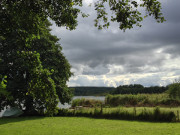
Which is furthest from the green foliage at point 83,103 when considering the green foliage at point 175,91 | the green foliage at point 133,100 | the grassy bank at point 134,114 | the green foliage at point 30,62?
the green foliage at point 175,91

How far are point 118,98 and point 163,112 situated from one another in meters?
14.4

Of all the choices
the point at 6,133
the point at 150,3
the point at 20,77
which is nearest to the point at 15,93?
the point at 20,77

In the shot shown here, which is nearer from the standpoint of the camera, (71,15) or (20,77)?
(71,15)

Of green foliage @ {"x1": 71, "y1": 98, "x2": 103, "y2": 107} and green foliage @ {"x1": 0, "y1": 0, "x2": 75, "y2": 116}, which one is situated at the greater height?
green foliage @ {"x1": 0, "y1": 0, "x2": 75, "y2": 116}

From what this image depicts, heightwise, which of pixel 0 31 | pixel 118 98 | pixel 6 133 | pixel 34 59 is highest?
pixel 0 31

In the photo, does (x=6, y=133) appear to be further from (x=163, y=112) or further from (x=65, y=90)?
(x=163, y=112)

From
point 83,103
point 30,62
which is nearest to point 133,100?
point 83,103

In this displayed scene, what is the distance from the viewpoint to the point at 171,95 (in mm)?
34438

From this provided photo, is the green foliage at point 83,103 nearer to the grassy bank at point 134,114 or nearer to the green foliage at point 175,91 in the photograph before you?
the grassy bank at point 134,114

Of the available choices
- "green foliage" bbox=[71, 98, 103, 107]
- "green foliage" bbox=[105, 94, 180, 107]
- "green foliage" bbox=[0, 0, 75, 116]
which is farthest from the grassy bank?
"green foliage" bbox=[105, 94, 180, 107]

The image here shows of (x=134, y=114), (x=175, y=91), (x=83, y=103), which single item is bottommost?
(x=134, y=114)

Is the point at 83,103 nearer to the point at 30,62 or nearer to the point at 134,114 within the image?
the point at 134,114

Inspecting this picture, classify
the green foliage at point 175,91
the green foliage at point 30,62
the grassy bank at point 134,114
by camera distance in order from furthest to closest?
the green foliage at point 175,91 → the grassy bank at point 134,114 → the green foliage at point 30,62

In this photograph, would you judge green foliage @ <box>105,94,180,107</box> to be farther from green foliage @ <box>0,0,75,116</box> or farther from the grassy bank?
green foliage @ <box>0,0,75,116</box>
